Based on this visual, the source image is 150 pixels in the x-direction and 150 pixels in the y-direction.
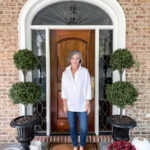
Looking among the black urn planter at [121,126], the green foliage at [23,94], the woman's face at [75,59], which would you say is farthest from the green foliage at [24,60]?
the black urn planter at [121,126]

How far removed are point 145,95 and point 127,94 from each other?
884mm

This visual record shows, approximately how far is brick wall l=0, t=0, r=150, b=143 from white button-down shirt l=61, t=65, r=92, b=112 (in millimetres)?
1080

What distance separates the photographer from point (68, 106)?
2.65 m

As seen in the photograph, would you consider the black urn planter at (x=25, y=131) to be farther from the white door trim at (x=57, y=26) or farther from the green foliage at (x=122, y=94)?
the green foliage at (x=122, y=94)

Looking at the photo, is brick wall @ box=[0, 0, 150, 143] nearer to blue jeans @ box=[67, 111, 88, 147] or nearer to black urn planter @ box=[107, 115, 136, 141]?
black urn planter @ box=[107, 115, 136, 141]

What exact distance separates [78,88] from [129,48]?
143 centimetres

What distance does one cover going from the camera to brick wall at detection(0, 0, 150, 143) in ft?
9.93

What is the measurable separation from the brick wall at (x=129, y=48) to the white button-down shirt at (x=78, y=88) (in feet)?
3.54

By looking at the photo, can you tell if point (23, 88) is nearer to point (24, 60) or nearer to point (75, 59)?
point (24, 60)

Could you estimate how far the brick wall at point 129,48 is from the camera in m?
3.03

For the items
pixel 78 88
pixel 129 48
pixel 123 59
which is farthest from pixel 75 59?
pixel 129 48

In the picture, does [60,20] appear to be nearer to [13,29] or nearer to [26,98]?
[13,29]

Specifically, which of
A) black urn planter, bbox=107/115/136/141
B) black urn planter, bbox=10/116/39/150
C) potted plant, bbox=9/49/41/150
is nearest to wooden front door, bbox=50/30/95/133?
potted plant, bbox=9/49/41/150

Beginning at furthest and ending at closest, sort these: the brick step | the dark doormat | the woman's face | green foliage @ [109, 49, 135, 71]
Answer: the brick step, the dark doormat, green foliage @ [109, 49, 135, 71], the woman's face
